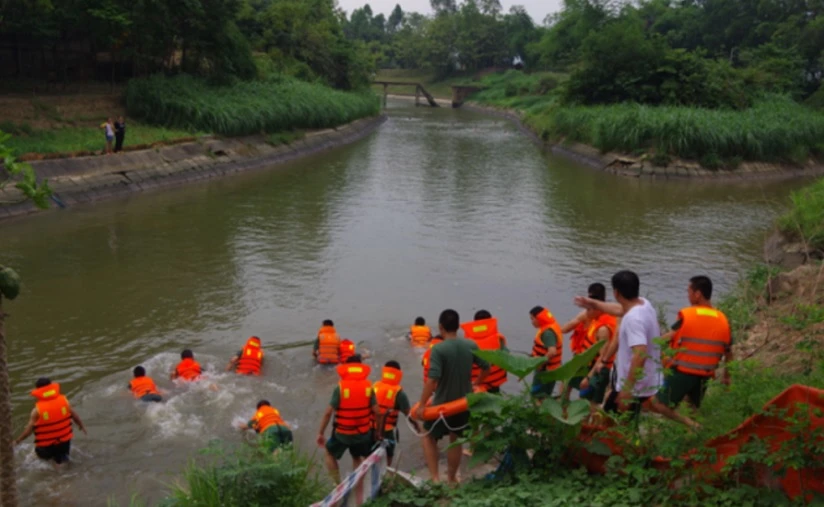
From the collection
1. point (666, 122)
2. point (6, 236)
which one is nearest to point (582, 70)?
point (666, 122)

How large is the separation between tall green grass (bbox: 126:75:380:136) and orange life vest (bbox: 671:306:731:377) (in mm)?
28010

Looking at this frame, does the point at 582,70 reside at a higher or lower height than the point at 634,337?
higher

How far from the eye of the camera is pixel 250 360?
38.0 feet

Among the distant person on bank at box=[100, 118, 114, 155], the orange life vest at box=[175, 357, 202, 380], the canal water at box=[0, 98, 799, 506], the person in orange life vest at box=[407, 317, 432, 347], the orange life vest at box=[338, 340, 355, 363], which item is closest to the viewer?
the canal water at box=[0, 98, 799, 506]

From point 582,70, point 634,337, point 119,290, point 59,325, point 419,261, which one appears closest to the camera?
point 634,337

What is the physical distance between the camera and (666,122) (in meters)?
34.2

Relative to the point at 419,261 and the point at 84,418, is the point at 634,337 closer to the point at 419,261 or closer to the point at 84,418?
the point at 84,418

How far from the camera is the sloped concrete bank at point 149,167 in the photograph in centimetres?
2242

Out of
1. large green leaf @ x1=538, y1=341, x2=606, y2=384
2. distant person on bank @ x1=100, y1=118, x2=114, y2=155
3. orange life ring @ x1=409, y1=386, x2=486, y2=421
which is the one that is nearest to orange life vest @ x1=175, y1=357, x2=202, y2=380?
orange life ring @ x1=409, y1=386, x2=486, y2=421

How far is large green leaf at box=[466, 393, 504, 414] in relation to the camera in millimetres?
6039

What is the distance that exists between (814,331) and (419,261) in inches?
426

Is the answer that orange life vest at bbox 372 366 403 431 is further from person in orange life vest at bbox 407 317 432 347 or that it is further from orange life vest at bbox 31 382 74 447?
person in orange life vest at bbox 407 317 432 347

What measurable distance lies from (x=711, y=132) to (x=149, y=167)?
24537 millimetres

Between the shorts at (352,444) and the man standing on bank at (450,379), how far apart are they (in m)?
0.84
